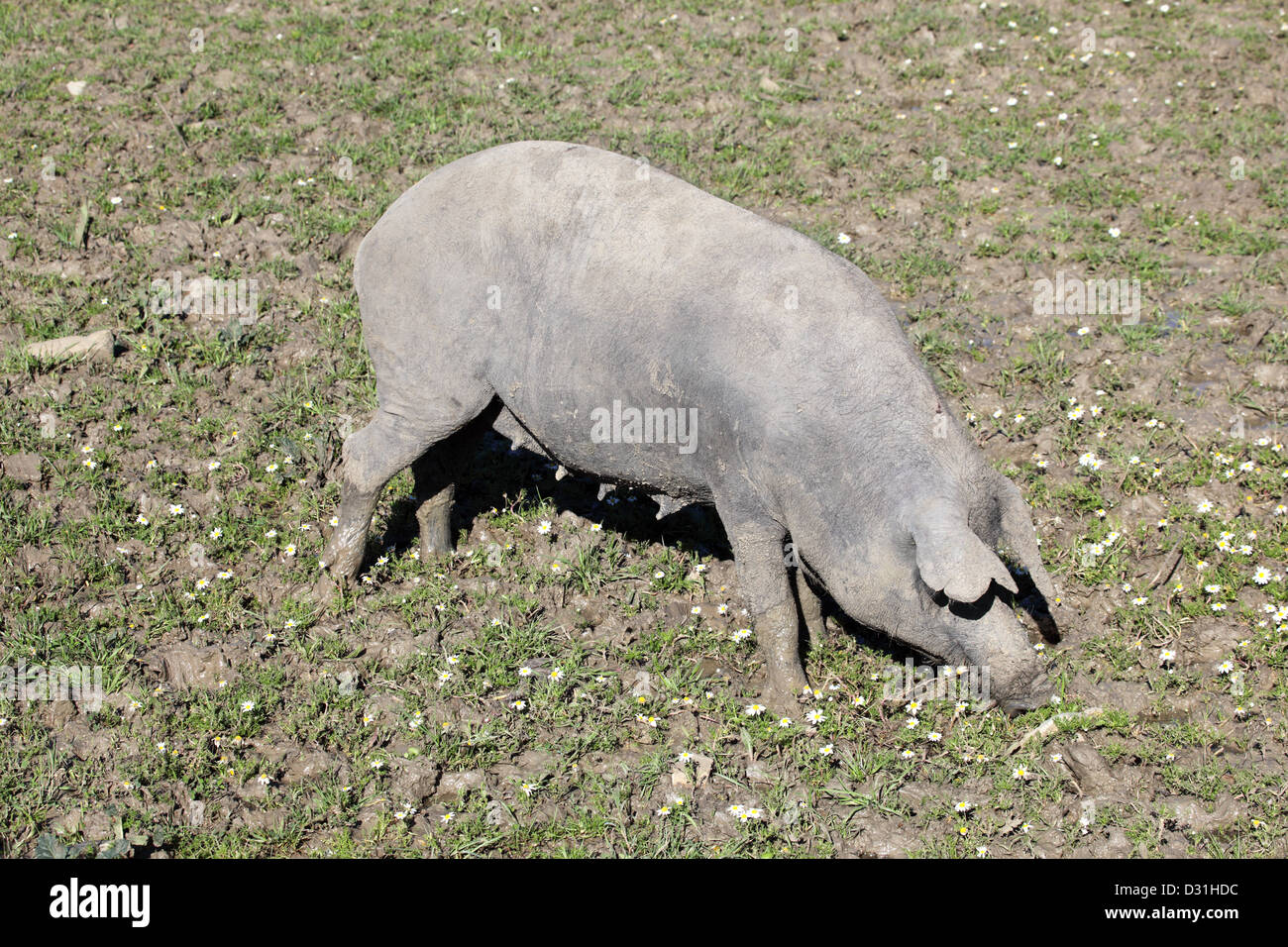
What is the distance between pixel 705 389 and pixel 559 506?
180 cm

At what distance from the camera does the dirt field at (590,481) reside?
4.49 meters

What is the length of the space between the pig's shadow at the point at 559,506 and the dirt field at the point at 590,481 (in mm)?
30

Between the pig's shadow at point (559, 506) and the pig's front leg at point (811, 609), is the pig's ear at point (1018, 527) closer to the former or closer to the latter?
the pig's front leg at point (811, 609)

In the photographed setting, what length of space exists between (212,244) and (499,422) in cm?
338

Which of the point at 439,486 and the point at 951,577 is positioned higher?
the point at 951,577

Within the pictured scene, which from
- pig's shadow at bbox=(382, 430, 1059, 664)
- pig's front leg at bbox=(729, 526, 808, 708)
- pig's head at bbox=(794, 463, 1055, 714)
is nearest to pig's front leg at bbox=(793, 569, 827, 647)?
pig's front leg at bbox=(729, 526, 808, 708)

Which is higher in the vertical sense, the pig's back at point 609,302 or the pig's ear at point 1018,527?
the pig's back at point 609,302

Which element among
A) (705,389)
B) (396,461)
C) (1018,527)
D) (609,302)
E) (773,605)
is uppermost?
(609,302)

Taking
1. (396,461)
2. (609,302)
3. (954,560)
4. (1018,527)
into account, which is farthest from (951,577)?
(396,461)

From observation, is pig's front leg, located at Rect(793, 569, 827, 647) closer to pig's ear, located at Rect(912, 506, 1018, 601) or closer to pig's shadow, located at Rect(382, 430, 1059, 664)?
pig's shadow, located at Rect(382, 430, 1059, 664)

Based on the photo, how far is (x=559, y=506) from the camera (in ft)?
19.7

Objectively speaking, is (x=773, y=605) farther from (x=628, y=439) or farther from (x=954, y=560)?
(x=954, y=560)

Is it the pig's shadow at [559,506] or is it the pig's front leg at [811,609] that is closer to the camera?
the pig's front leg at [811,609]

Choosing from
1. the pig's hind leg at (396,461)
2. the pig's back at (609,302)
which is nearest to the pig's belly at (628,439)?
the pig's back at (609,302)
